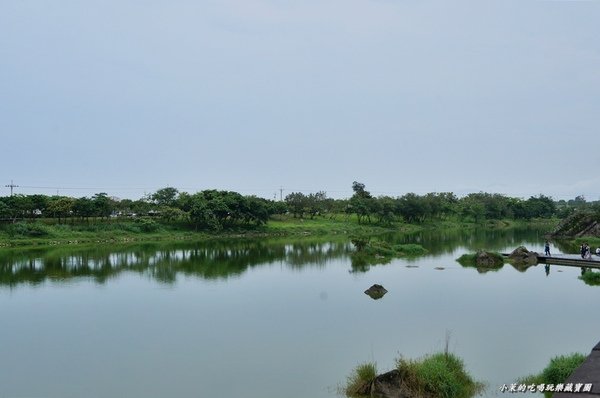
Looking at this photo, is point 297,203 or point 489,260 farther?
point 297,203

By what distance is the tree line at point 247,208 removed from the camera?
6738cm

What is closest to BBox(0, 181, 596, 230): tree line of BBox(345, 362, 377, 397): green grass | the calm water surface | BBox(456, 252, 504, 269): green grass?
the calm water surface

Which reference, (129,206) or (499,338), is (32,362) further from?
(129,206)

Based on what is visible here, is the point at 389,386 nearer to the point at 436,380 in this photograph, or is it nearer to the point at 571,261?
the point at 436,380

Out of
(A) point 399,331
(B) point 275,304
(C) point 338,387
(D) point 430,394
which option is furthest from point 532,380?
(B) point 275,304

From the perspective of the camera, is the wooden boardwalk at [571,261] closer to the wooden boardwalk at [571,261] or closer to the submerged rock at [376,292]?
the wooden boardwalk at [571,261]

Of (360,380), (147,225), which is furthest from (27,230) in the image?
(360,380)

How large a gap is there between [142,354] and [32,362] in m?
3.23

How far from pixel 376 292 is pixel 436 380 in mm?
14588

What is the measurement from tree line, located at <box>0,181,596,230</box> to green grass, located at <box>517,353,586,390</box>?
60.9 meters

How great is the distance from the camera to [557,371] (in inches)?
501

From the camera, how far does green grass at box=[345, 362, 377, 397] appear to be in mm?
12812

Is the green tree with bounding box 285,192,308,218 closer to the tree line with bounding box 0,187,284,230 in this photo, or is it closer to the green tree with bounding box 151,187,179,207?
the tree line with bounding box 0,187,284,230

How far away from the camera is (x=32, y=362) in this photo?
16.1 m
